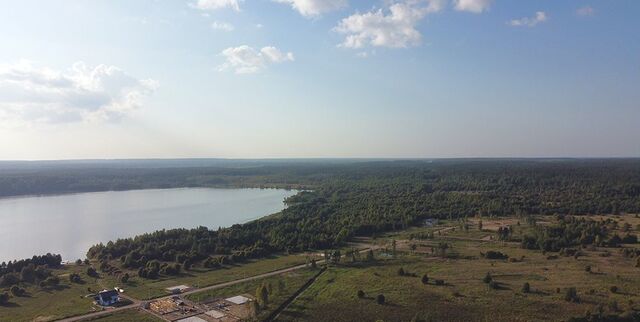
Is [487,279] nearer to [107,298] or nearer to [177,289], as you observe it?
[177,289]

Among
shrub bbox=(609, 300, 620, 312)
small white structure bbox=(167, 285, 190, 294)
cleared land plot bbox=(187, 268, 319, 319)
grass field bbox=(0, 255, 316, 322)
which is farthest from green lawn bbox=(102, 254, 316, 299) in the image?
shrub bbox=(609, 300, 620, 312)

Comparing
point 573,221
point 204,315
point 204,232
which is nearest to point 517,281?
point 204,315

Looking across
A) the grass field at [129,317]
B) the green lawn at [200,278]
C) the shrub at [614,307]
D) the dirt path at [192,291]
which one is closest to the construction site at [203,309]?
the grass field at [129,317]

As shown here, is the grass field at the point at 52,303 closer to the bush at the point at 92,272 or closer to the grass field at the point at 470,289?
the bush at the point at 92,272

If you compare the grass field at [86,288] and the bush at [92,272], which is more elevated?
the bush at [92,272]

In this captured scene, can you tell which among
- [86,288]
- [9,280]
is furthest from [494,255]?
[9,280]

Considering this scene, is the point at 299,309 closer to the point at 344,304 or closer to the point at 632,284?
the point at 344,304
